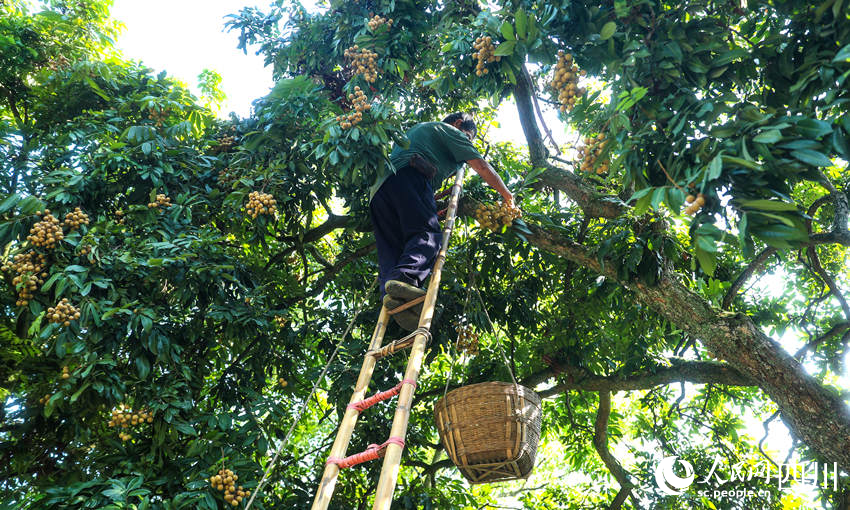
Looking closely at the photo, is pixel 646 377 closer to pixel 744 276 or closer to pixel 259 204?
pixel 744 276

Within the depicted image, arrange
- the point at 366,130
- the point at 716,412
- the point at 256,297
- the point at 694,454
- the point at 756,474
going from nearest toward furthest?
the point at 366,130
the point at 256,297
the point at 756,474
the point at 694,454
the point at 716,412

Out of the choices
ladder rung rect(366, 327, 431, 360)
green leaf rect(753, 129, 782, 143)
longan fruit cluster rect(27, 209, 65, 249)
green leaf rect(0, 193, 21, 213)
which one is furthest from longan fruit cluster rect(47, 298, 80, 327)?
green leaf rect(753, 129, 782, 143)

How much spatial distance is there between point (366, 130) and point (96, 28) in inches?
129

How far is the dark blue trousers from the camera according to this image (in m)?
2.93

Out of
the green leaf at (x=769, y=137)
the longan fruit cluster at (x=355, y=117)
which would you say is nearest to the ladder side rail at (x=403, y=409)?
the longan fruit cluster at (x=355, y=117)

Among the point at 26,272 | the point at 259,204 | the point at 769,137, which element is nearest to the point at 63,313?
the point at 26,272

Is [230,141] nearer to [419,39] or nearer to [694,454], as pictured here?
[419,39]

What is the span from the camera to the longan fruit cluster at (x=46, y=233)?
2.95 meters

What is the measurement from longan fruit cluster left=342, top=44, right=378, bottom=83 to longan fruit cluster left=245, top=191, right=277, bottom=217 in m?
0.91

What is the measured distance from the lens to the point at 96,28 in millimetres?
4934

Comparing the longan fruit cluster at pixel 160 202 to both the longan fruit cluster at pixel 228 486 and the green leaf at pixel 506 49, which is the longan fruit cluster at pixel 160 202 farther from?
the green leaf at pixel 506 49

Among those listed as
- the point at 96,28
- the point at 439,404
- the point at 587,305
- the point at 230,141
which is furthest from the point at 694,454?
the point at 96,28

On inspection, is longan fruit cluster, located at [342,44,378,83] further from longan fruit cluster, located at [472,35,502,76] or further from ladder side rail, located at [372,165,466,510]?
ladder side rail, located at [372,165,466,510]

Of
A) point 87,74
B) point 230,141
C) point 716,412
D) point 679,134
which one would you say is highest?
point 87,74
